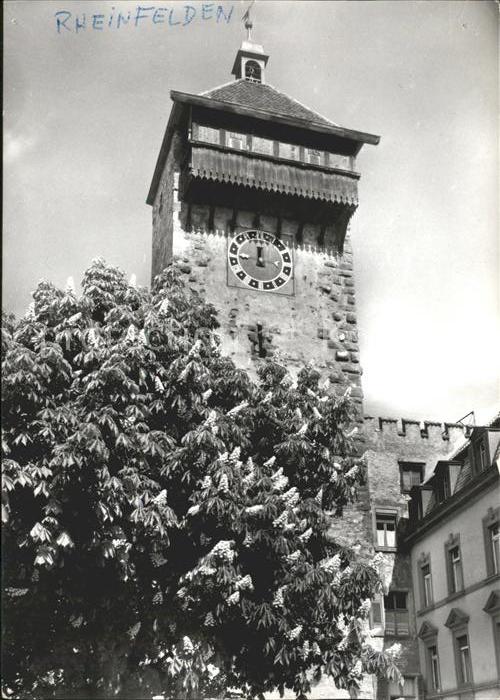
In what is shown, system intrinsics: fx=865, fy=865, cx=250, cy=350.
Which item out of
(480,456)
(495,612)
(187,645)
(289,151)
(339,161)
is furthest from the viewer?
(480,456)

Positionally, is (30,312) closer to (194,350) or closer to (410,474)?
(194,350)

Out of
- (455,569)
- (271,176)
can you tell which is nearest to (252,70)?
(271,176)

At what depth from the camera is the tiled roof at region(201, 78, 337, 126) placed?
2498cm

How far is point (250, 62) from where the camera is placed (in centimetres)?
2766

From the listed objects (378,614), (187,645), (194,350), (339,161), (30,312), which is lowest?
(187,645)

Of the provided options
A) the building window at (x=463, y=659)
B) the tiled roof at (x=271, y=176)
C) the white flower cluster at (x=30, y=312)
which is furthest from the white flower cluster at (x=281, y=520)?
the building window at (x=463, y=659)

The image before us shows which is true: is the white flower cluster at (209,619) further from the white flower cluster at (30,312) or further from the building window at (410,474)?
the building window at (410,474)

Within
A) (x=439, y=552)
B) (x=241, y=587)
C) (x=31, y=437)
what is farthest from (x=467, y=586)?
(x=31, y=437)

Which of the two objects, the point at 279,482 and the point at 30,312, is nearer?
the point at 30,312

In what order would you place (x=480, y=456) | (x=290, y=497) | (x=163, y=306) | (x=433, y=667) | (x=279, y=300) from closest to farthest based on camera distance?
(x=290, y=497)
(x=163, y=306)
(x=279, y=300)
(x=480, y=456)
(x=433, y=667)

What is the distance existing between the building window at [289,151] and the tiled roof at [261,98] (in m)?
1.31

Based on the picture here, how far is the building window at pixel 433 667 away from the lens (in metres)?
28.7

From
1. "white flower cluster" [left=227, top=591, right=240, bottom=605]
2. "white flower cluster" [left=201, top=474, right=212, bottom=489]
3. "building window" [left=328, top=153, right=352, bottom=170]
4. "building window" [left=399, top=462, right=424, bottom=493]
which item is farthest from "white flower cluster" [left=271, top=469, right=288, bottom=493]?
"building window" [left=399, top=462, right=424, bottom=493]

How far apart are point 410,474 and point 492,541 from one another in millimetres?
9276
